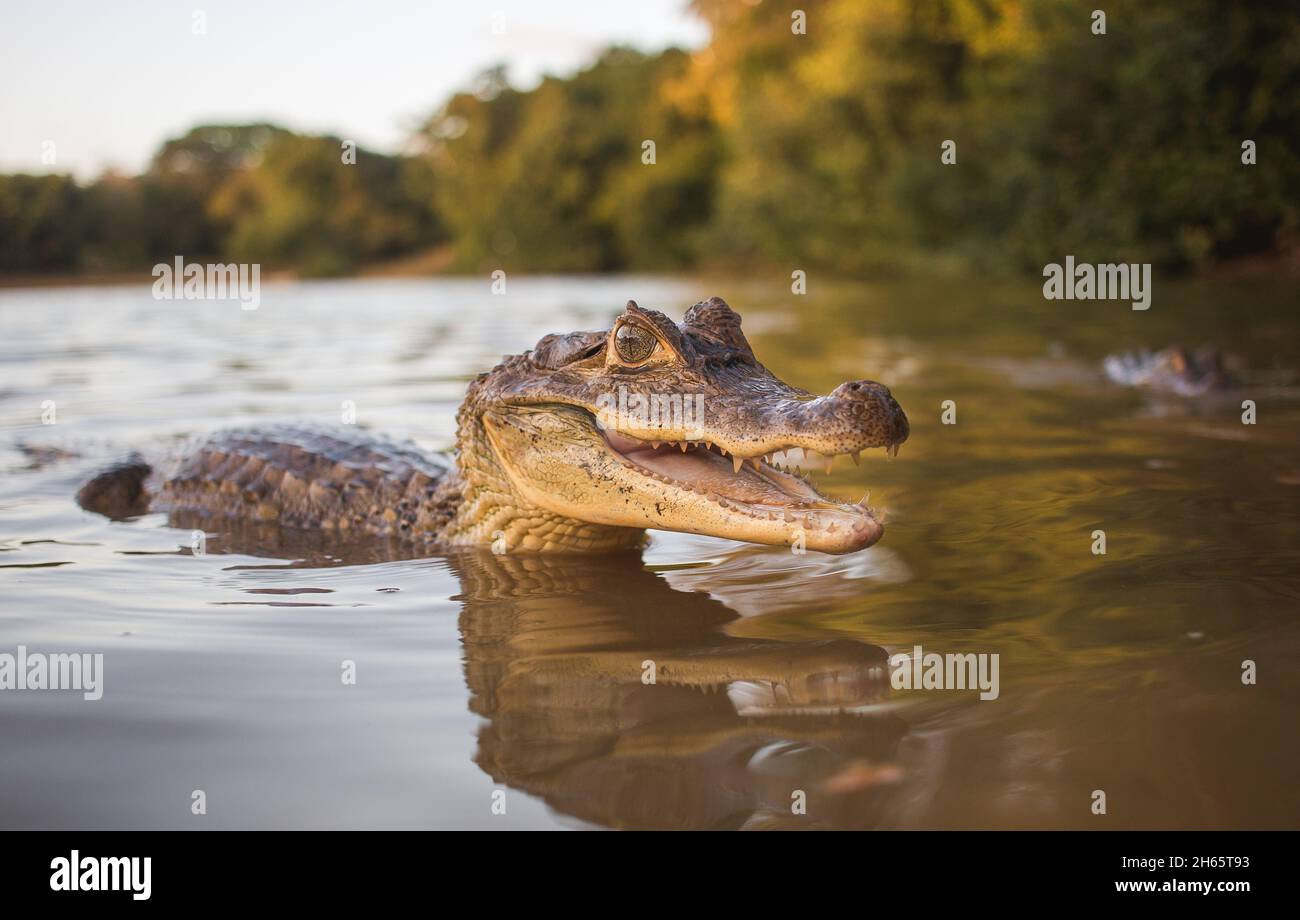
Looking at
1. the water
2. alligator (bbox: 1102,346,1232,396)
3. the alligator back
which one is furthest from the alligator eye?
alligator (bbox: 1102,346,1232,396)

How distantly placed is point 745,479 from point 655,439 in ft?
1.05

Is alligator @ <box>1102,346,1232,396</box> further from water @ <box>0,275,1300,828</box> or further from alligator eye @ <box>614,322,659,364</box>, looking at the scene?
alligator eye @ <box>614,322,659,364</box>

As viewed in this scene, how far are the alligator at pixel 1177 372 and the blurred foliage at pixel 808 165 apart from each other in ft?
40.5

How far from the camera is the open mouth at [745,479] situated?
333 centimetres

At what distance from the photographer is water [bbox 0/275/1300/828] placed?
231 cm

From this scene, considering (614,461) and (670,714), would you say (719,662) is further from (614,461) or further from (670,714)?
(614,461)

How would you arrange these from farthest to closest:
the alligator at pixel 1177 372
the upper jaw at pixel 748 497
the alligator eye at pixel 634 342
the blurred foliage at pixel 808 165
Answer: the blurred foliage at pixel 808 165
the alligator at pixel 1177 372
the alligator eye at pixel 634 342
the upper jaw at pixel 748 497

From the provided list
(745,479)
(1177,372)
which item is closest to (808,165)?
(1177,372)

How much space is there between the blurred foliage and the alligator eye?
18390 millimetres

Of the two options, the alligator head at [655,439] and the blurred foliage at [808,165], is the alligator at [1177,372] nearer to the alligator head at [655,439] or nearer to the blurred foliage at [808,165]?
the alligator head at [655,439]

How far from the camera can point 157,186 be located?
164 ft

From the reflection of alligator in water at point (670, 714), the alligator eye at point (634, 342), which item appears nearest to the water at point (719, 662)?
the reflection of alligator in water at point (670, 714)
